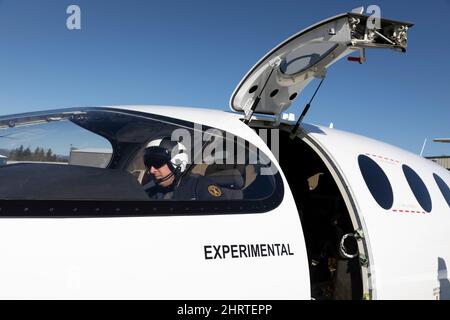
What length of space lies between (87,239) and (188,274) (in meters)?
0.55

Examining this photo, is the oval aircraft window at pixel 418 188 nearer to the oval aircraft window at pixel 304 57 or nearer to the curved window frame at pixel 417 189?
the curved window frame at pixel 417 189

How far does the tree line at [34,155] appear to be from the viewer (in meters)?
2.73

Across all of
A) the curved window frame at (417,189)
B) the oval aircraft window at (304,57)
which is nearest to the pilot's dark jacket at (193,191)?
the oval aircraft window at (304,57)

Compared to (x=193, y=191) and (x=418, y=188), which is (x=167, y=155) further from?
(x=418, y=188)

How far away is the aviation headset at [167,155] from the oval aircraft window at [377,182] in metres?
1.61

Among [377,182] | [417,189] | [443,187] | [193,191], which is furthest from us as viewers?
[443,187]

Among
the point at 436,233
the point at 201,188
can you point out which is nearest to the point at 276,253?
the point at 201,188

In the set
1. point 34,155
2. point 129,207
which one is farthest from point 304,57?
point 34,155

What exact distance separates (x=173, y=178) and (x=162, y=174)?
0.07 m

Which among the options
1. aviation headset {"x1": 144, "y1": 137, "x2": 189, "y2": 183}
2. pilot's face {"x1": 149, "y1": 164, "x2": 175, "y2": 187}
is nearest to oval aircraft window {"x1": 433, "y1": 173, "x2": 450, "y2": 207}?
aviation headset {"x1": 144, "y1": 137, "x2": 189, "y2": 183}

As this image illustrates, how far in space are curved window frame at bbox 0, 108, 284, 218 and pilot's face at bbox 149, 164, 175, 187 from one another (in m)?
0.22

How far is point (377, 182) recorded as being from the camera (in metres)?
3.77

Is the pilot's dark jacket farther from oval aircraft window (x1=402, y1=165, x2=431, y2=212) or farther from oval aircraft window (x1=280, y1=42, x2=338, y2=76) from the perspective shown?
oval aircraft window (x1=402, y1=165, x2=431, y2=212)

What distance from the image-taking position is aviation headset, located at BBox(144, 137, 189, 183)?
2.87m
